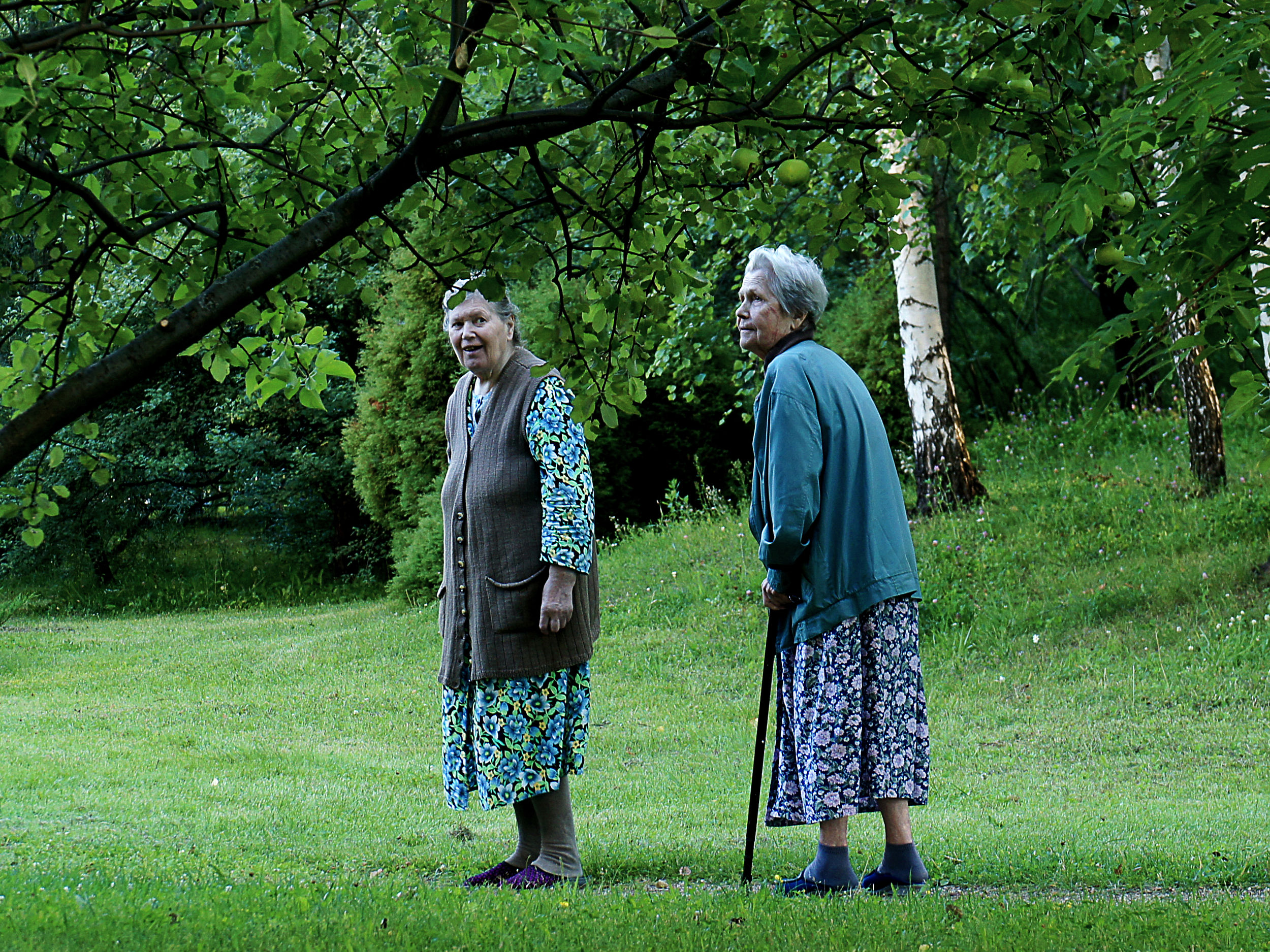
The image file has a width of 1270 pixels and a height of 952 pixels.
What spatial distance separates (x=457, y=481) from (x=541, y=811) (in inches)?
47.7

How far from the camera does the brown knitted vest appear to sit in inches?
169

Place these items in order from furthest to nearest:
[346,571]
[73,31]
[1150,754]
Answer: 1. [346,571]
2. [1150,754]
3. [73,31]

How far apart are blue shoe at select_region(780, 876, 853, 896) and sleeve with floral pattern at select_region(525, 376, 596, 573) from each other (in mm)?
1242

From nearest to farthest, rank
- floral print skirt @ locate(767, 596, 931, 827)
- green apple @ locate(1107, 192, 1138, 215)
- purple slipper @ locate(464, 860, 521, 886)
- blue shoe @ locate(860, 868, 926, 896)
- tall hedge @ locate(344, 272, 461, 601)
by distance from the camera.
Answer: green apple @ locate(1107, 192, 1138, 215), floral print skirt @ locate(767, 596, 931, 827), blue shoe @ locate(860, 868, 926, 896), purple slipper @ locate(464, 860, 521, 886), tall hedge @ locate(344, 272, 461, 601)

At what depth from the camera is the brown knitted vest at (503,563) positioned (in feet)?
14.1

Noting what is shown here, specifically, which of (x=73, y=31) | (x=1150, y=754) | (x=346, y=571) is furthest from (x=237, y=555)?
(x=73, y=31)

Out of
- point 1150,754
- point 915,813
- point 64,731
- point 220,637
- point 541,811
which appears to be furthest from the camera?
point 220,637

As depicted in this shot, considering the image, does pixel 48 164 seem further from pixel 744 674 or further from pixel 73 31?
pixel 744 674

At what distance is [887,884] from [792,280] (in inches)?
79.8

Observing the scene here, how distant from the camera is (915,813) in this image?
19.7 feet

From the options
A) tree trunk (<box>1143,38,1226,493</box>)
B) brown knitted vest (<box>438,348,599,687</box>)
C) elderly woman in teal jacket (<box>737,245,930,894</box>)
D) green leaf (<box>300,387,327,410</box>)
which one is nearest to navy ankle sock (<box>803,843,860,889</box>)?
elderly woman in teal jacket (<box>737,245,930,894</box>)

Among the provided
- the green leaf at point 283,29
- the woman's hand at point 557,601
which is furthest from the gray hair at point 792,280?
the green leaf at point 283,29

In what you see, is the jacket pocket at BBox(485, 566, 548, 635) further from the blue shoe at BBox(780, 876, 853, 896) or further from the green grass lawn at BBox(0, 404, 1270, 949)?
the blue shoe at BBox(780, 876, 853, 896)

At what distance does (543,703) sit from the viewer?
170 inches
